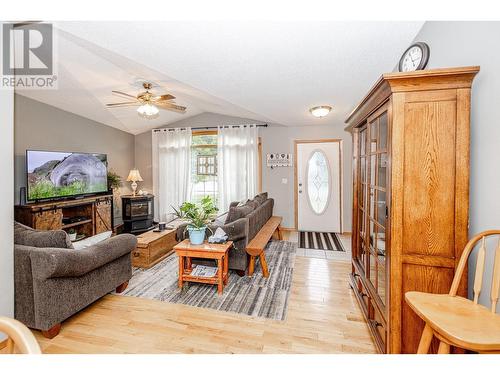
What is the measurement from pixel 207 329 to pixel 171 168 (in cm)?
447

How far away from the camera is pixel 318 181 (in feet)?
16.7

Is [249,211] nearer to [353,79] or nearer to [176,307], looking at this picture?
[176,307]

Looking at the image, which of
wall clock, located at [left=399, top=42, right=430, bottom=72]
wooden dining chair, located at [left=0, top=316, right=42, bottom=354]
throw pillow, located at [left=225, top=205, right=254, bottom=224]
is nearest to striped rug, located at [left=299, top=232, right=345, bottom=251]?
throw pillow, located at [left=225, top=205, right=254, bottom=224]

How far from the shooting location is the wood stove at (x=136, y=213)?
5156 millimetres

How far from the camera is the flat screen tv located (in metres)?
3.64

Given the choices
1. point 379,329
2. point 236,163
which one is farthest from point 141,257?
point 236,163

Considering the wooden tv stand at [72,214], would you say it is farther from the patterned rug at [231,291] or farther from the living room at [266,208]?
the patterned rug at [231,291]

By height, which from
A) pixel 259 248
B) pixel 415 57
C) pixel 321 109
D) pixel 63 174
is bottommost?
pixel 259 248

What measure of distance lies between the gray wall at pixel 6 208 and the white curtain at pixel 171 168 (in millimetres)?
3893

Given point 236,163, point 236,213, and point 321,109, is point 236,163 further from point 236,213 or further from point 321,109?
point 236,213

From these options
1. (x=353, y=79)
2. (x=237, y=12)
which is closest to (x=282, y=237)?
(x=353, y=79)

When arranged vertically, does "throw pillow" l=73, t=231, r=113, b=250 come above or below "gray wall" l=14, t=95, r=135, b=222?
below

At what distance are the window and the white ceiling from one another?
2005mm

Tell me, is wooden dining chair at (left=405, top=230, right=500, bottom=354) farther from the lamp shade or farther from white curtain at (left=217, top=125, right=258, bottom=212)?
the lamp shade
